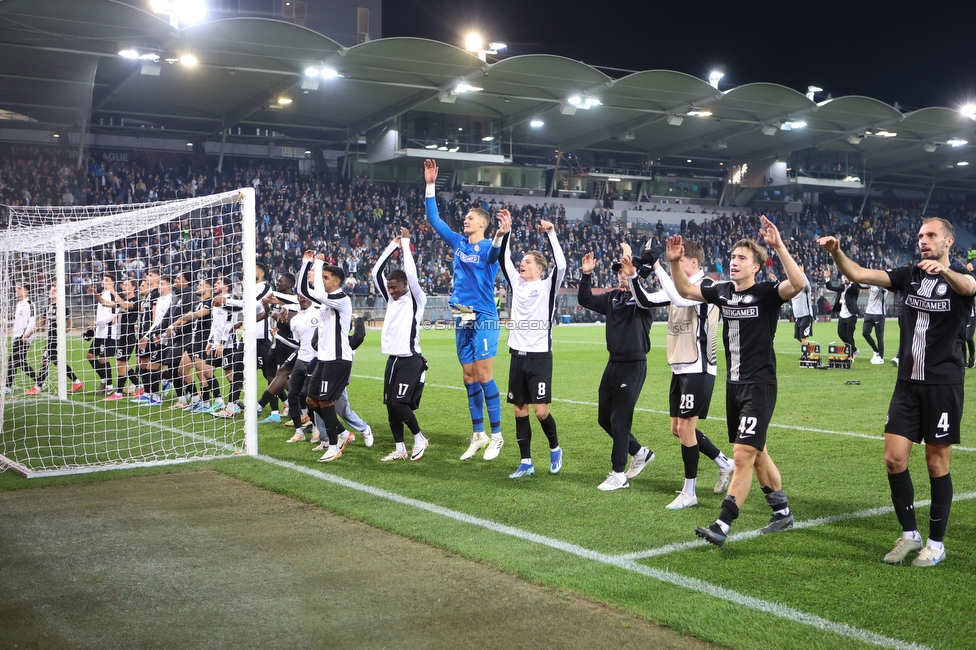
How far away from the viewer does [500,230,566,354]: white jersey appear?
7.76 metres

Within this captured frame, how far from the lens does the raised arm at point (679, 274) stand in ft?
18.4

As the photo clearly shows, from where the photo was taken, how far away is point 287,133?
149 feet

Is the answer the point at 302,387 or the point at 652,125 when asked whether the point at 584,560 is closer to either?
the point at 302,387

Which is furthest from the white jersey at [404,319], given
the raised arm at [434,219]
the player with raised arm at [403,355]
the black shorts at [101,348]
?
the black shorts at [101,348]

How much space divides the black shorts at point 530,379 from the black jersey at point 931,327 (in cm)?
315

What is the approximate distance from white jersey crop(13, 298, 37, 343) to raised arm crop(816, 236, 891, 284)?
1360 cm

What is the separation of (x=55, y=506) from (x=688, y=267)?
17.8ft

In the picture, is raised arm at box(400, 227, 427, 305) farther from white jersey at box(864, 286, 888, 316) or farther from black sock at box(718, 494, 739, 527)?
white jersey at box(864, 286, 888, 316)

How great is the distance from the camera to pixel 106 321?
1417 cm

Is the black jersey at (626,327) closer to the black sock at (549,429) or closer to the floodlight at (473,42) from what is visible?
the black sock at (549,429)

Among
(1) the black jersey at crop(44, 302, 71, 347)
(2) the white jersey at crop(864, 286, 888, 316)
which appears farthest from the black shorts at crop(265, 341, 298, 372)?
(2) the white jersey at crop(864, 286, 888, 316)

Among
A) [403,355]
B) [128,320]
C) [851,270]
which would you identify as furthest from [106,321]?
[851,270]

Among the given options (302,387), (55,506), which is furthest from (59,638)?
(302,387)

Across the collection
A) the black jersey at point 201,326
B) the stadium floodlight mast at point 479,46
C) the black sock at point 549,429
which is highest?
the stadium floodlight mast at point 479,46
